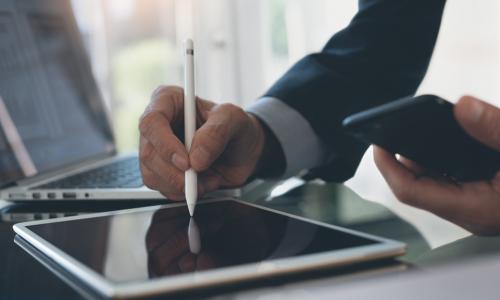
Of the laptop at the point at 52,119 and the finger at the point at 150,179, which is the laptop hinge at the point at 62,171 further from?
the finger at the point at 150,179

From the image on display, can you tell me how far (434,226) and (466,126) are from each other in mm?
112

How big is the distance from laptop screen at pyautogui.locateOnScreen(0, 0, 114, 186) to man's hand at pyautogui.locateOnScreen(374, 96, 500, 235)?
0.44 m

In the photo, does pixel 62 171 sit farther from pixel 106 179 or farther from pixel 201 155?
pixel 201 155

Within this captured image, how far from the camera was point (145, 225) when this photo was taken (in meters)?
0.43

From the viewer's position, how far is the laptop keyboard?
0.62 meters

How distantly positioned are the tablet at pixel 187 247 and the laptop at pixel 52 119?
0.16 m

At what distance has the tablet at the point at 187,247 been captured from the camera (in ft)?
0.90

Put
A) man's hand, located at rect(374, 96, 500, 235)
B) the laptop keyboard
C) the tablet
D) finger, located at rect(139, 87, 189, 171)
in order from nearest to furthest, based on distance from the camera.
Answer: the tablet < man's hand, located at rect(374, 96, 500, 235) < finger, located at rect(139, 87, 189, 171) < the laptop keyboard

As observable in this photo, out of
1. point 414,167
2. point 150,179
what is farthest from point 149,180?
point 414,167

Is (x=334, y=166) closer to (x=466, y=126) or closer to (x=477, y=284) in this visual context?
(x=466, y=126)

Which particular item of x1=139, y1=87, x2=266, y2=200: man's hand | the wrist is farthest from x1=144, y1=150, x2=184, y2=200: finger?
the wrist

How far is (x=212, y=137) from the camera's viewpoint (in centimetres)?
50

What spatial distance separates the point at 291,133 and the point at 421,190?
9.9 inches

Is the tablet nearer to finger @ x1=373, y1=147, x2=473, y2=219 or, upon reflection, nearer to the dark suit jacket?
finger @ x1=373, y1=147, x2=473, y2=219
